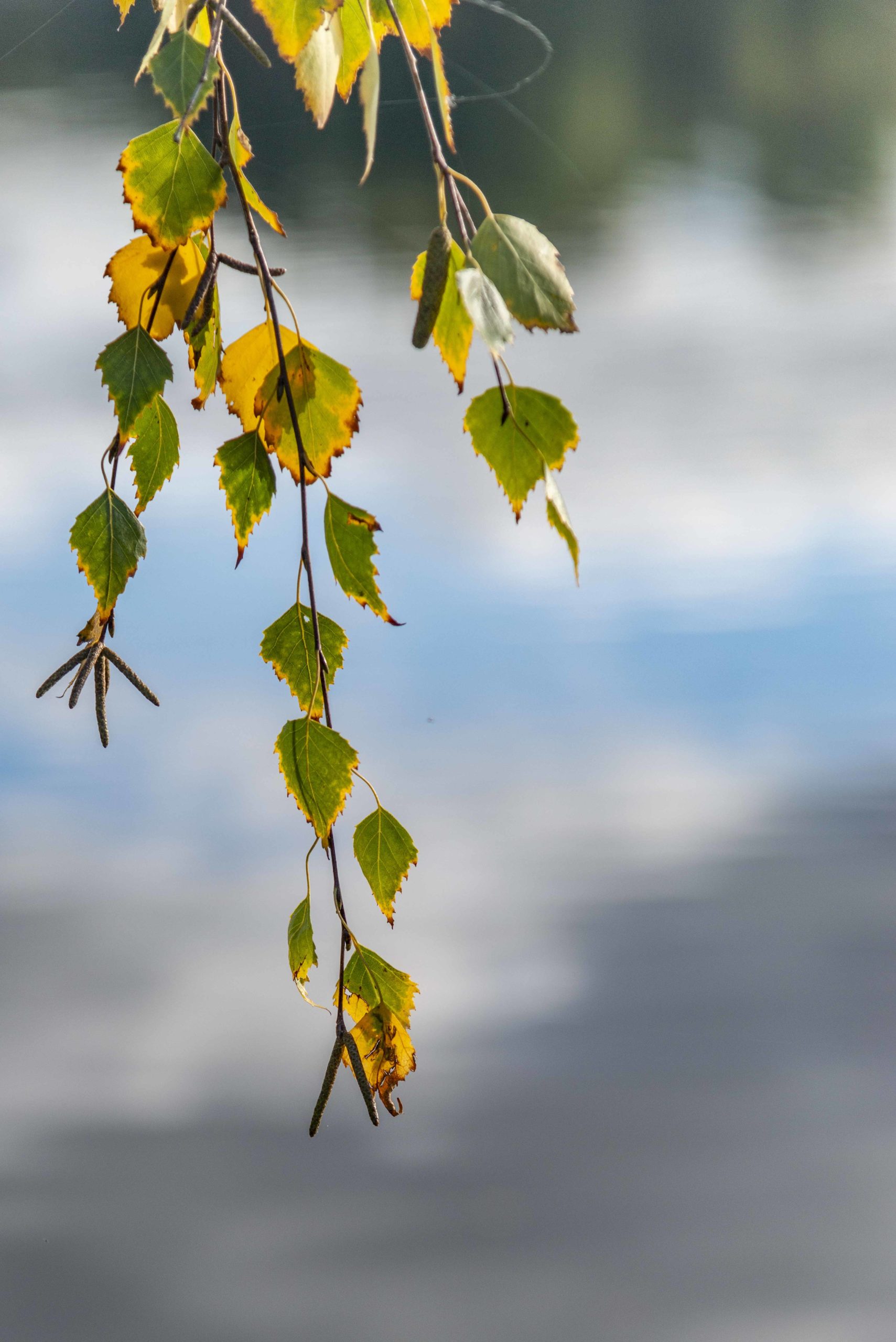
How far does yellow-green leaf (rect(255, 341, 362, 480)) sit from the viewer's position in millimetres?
97

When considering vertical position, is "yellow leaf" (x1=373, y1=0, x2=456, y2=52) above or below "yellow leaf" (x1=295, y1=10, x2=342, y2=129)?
above

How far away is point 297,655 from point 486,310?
4 cm

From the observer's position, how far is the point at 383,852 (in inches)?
4.1

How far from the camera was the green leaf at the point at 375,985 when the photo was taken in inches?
4.0

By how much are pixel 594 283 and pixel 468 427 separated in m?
1.18

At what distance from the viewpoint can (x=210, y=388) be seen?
113 mm

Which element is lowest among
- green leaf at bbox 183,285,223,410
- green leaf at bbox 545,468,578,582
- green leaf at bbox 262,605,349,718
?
green leaf at bbox 545,468,578,582

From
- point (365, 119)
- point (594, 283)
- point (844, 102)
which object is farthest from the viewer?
point (844, 102)

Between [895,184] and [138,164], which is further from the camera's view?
[895,184]

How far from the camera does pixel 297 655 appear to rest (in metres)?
0.10

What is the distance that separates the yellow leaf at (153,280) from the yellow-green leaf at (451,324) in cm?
2

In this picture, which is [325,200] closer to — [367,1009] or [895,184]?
[895,184]

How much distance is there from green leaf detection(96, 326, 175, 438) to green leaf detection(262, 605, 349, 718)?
0.07 ft

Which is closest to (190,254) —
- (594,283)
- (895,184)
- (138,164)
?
(138,164)
